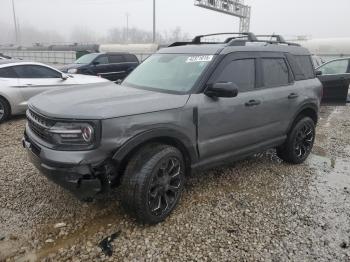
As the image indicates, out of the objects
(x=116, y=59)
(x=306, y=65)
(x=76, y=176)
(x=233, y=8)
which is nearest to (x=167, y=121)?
(x=76, y=176)

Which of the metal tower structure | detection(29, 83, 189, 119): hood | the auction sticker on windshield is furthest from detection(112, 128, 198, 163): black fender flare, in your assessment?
the metal tower structure

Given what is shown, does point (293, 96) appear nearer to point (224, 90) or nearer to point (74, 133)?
point (224, 90)

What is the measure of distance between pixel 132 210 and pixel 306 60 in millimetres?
3673

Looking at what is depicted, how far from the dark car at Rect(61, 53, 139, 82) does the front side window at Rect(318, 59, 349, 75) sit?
7295 millimetres

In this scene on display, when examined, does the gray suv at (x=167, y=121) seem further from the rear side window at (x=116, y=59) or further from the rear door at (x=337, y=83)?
the rear side window at (x=116, y=59)

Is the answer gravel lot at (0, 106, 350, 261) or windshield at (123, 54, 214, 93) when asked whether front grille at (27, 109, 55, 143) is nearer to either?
gravel lot at (0, 106, 350, 261)

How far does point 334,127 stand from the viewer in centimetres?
802

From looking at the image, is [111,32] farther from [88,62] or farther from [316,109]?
[316,109]

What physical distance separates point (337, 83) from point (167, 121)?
315 inches

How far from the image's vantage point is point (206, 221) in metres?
3.57

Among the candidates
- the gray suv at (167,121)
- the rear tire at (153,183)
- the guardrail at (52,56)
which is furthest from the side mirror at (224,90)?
the guardrail at (52,56)

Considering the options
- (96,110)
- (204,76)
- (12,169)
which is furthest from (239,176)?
(12,169)

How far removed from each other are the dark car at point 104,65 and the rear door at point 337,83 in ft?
24.5

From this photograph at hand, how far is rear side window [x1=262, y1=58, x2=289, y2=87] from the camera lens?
4.53 m
